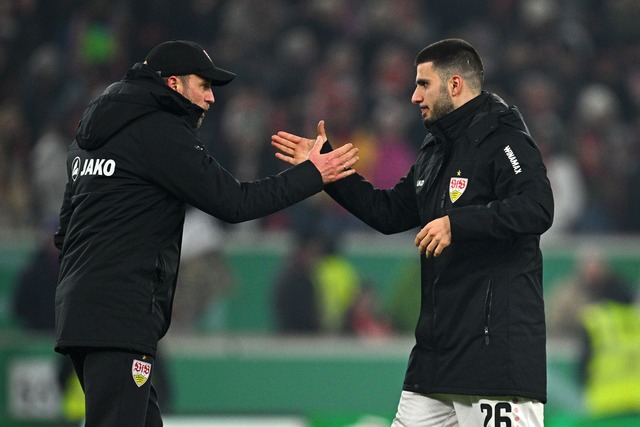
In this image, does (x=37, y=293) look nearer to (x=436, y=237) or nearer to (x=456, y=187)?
(x=456, y=187)

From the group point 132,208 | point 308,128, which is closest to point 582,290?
point 308,128

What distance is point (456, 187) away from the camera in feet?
15.2

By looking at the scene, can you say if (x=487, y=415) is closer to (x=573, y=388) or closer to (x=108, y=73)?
(x=573, y=388)

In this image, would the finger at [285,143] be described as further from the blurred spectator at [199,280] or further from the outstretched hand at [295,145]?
the blurred spectator at [199,280]

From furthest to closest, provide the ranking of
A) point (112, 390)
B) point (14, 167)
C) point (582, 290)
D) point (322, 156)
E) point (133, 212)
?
point (14, 167)
point (582, 290)
point (322, 156)
point (133, 212)
point (112, 390)

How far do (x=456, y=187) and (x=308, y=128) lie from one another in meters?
6.39

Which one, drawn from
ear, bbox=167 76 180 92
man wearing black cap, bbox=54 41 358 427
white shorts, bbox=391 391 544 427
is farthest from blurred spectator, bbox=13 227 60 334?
white shorts, bbox=391 391 544 427

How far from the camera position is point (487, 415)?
14.7ft

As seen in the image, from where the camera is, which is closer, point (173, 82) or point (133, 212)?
point (133, 212)

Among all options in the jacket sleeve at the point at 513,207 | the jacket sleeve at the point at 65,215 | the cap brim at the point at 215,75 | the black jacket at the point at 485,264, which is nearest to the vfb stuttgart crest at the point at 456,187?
the black jacket at the point at 485,264

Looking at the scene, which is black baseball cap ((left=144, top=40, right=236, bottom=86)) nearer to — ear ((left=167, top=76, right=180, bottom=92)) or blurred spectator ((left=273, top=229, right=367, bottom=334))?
ear ((left=167, top=76, right=180, bottom=92))

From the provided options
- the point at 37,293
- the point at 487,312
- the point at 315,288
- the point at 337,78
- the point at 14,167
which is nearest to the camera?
the point at 487,312

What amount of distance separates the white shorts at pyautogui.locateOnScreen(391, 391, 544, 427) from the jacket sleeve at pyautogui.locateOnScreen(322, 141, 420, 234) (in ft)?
2.55

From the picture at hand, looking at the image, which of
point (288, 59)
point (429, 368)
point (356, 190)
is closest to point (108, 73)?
point (288, 59)
